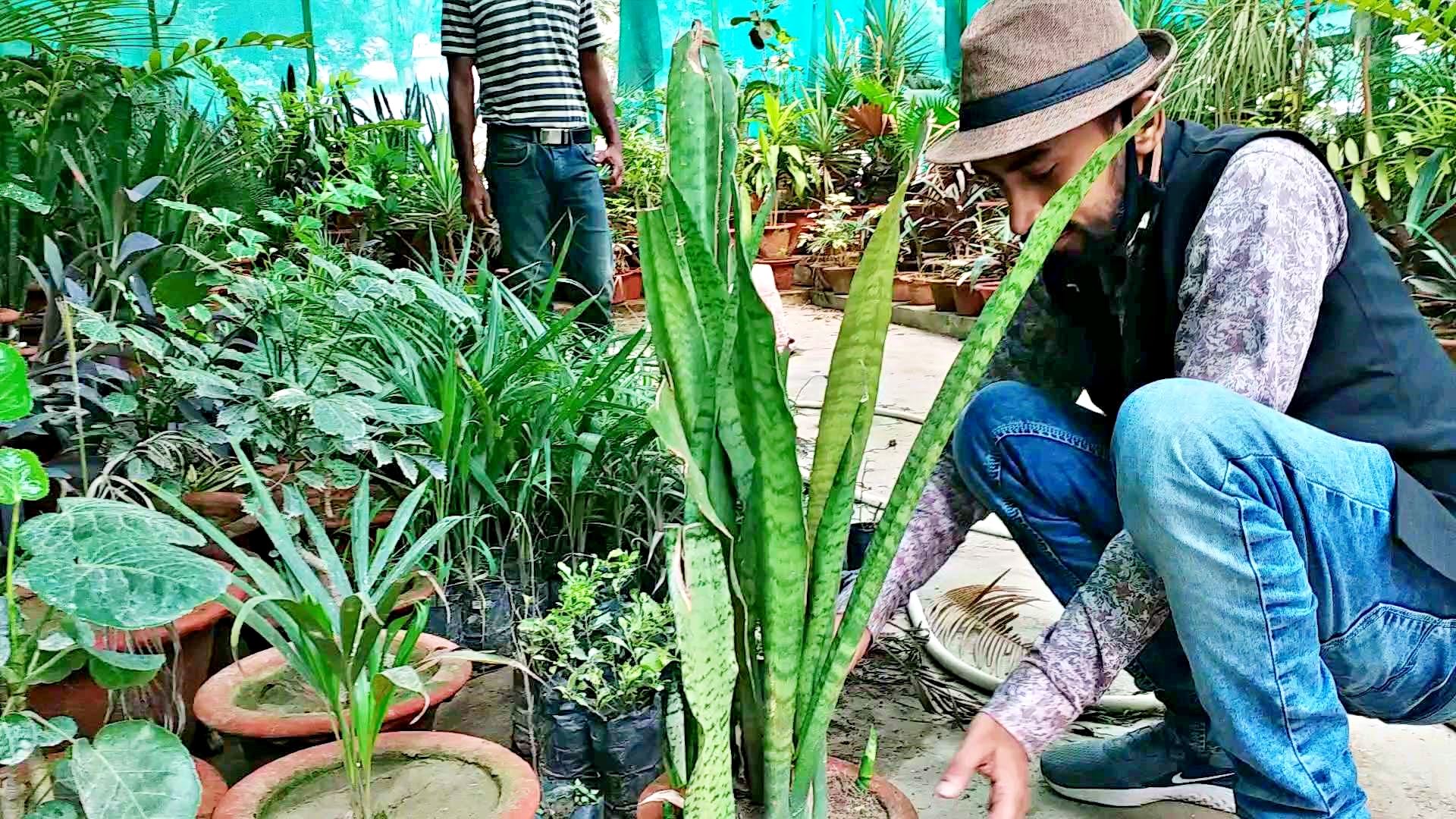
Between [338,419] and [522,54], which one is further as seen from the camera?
[522,54]

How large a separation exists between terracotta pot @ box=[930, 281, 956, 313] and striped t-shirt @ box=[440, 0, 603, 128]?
2.32 metres

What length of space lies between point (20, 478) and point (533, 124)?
2.32m

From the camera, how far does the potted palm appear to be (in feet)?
3.10

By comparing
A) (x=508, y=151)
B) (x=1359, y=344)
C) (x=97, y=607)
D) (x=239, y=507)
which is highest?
(x=508, y=151)

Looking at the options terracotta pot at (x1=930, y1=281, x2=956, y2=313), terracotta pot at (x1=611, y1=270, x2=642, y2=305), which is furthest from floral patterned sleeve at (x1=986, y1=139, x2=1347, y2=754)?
terracotta pot at (x1=611, y1=270, x2=642, y2=305)

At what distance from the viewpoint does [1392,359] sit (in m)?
1.11

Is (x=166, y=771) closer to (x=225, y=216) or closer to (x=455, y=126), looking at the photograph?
(x=225, y=216)

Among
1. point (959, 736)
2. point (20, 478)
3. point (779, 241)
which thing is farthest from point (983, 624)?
point (779, 241)

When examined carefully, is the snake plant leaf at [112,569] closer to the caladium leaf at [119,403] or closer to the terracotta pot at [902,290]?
the caladium leaf at [119,403]

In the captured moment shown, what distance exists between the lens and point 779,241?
6.60m

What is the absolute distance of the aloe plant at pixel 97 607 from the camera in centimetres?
80

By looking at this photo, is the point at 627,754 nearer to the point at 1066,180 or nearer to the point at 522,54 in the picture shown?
the point at 1066,180

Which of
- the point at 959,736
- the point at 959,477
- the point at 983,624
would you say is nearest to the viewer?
the point at 959,477

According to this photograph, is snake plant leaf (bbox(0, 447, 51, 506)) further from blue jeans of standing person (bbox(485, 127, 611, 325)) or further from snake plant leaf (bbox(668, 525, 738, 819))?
blue jeans of standing person (bbox(485, 127, 611, 325))
